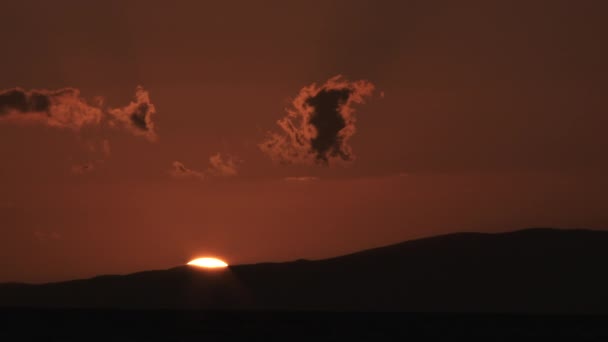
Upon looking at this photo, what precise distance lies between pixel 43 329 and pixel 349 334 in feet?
86.9

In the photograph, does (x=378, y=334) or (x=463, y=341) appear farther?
(x=378, y=334)

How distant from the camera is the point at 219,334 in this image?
8156 centimetres

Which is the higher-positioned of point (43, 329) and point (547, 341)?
point (43, 329)

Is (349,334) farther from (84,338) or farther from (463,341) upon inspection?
(84,338)

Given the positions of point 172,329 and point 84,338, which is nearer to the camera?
point 84,338

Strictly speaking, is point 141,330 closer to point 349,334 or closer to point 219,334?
point 219,334

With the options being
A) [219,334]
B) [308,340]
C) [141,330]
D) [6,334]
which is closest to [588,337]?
[308,340]

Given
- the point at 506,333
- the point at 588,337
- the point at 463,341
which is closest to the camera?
the point at 463,341

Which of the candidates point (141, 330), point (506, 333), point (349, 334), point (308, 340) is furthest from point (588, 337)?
point (141, 330)

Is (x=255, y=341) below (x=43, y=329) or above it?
below

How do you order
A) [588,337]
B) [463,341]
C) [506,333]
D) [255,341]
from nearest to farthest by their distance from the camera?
[255,341], [463,341], [588,337], [506,333]

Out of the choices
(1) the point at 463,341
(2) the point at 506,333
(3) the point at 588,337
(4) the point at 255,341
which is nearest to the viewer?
(4) the point at 255,341

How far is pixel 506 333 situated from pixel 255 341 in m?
28.5

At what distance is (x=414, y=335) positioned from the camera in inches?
3462
